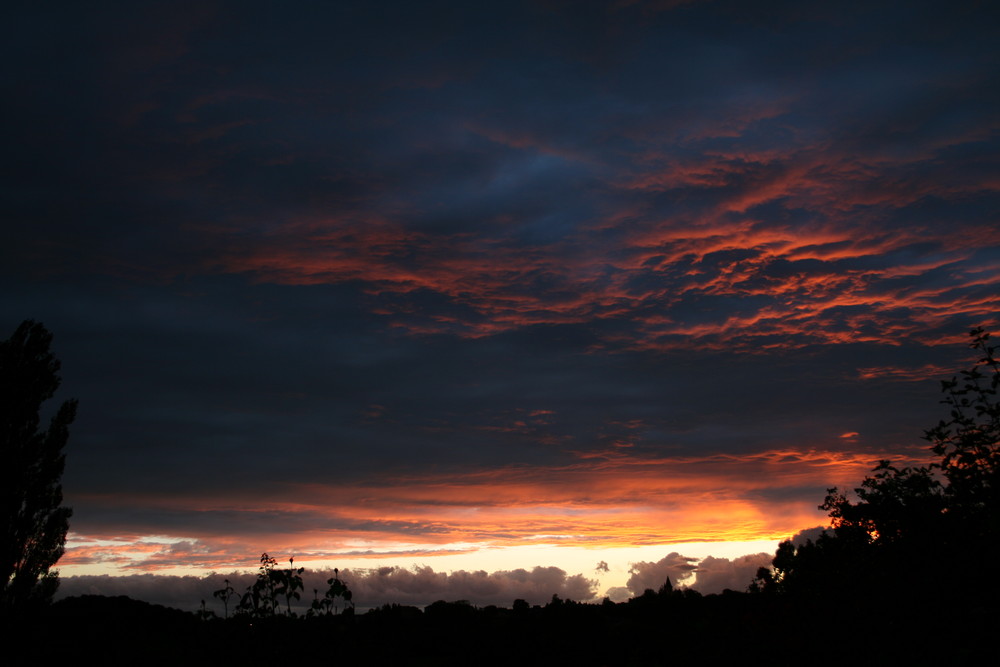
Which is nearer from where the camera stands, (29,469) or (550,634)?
(550,634)

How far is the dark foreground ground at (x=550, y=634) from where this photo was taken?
9336mm

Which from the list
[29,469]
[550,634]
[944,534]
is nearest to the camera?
[944,534]

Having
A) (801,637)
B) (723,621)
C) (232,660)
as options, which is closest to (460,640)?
(723,621)

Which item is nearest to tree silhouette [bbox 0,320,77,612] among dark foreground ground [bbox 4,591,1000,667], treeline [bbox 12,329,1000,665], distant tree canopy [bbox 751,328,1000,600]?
dark foreground ground [bbox 4,591,1000,667]

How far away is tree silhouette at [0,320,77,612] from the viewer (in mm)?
34625

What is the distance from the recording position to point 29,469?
36.0m

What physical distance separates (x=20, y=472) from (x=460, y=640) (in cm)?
2468

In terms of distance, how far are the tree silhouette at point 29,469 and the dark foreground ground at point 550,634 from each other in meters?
2.42

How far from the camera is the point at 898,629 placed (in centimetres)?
945

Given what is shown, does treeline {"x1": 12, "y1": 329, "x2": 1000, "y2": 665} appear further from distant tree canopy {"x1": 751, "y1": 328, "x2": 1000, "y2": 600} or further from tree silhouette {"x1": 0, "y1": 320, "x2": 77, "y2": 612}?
Result: tree silhouette {"x1": 0, "y1": 320, "x2": 77, "y2": 612}

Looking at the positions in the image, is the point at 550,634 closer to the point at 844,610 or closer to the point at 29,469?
the point at 844,610

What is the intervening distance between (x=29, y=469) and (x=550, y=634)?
28.6 metres

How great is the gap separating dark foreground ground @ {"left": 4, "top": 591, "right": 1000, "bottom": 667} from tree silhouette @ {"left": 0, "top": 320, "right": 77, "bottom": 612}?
2.42m

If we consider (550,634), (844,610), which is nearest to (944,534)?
(844,610)
